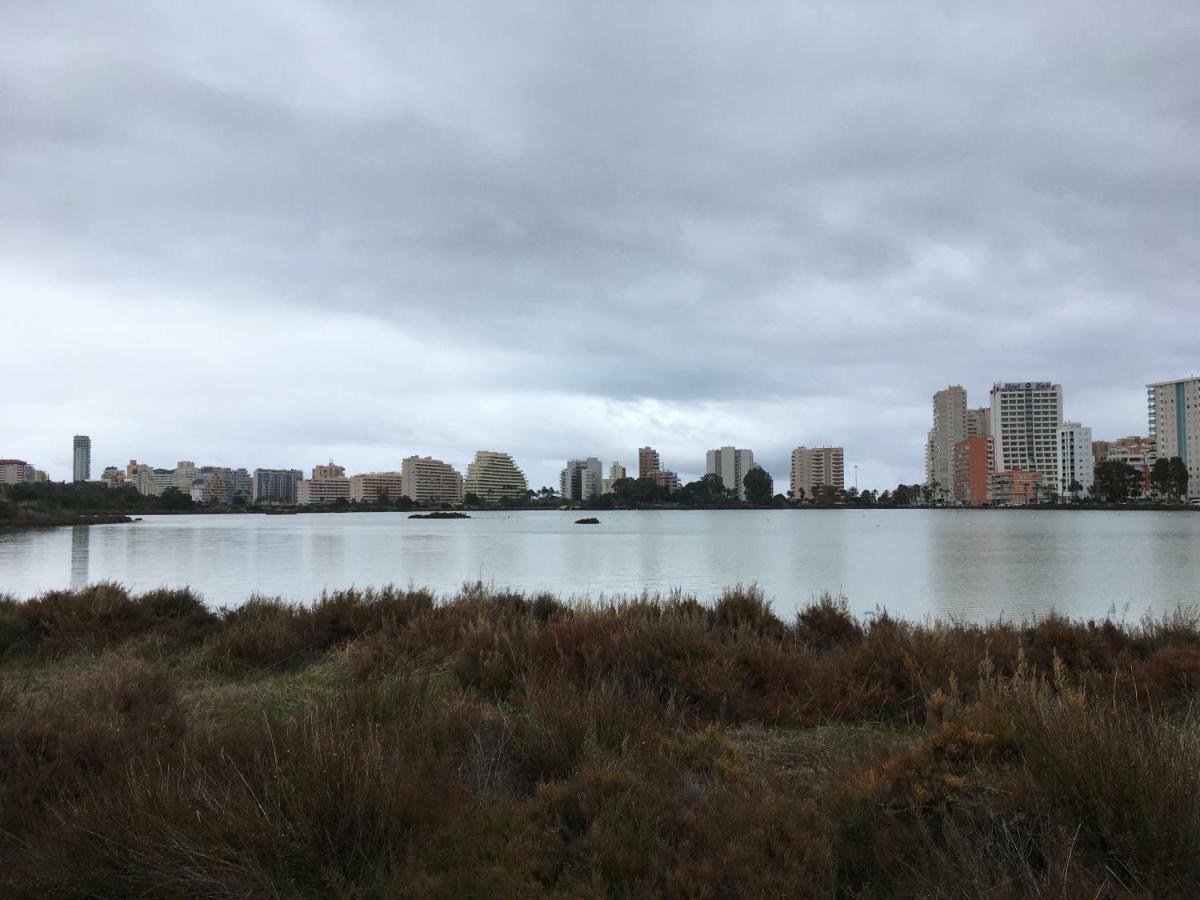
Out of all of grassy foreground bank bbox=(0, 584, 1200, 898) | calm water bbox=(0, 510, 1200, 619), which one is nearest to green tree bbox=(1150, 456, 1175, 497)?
calm water bbox=(0, 510, 1200, 619)

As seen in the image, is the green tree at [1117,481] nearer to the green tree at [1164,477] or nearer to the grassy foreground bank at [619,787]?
the green tree at [1164,477]

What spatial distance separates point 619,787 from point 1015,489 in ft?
704

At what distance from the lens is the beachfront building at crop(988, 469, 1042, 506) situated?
19038 cm

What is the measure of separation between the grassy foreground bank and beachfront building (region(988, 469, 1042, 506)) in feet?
673

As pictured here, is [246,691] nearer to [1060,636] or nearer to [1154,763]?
[1154,763]

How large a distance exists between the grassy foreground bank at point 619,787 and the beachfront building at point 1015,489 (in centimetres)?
20510

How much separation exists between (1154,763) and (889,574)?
88.2 feet

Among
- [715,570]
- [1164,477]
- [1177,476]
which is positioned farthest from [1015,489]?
[715,570]

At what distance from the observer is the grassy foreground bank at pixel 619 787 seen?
3586mm

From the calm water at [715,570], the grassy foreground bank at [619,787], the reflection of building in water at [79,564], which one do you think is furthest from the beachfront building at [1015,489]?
the grassy foreground bank at [619,787]

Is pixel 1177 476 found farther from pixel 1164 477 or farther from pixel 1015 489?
pixel 1015 489

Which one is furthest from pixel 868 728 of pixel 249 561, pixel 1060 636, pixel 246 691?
pixel 249 561

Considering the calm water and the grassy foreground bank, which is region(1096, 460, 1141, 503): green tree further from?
the grassy foreground bank

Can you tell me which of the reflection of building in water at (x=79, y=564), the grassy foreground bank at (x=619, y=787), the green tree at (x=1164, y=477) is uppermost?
the green tree at (x=1164, y=477)
